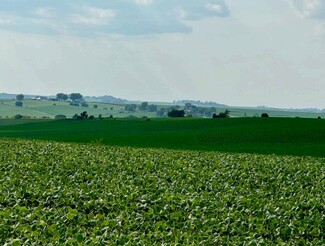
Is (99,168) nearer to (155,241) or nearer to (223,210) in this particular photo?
(223,210)

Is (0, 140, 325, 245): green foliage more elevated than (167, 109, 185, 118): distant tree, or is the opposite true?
(167, 109, 185, 118): distant tree

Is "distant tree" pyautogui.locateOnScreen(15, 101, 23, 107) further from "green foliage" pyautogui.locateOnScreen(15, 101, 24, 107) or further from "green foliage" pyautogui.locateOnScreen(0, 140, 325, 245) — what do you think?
"green foliage" pyautogui.locateOnScreen(0, 140, 325, 245)

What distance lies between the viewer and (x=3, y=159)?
91.0ft

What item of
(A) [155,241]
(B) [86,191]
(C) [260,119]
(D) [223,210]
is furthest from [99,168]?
(C) [260,119]

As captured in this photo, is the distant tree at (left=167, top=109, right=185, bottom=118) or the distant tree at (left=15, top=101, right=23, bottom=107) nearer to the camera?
the distant tree at (left=167, top=109, right=185, bottom=118)

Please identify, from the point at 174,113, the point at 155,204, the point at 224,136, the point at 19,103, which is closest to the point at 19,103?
the point at 19,103

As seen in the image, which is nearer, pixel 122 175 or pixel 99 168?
pixel 122 175

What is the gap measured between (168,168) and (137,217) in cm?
1197

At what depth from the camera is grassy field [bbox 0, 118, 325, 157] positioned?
60.1 metres

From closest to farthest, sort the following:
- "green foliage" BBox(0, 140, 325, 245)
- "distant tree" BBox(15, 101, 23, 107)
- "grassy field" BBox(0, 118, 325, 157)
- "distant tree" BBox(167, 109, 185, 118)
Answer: "green foliage" BBox(0, 140, 325, 245)
"grassy field" BBox(0, 118, 325, 157)
"distant tree" BBox(167, 109, 185, 118)
"distant tree" BBox(15, 101, 23, 107)

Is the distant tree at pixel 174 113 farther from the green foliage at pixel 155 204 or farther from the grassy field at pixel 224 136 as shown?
the green foliage at pixel 155 204

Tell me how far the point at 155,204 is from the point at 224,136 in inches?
2165

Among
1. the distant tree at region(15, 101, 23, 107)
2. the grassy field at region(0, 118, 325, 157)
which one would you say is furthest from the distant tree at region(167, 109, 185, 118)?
the distant tree at region(15, 101, 23, 107)

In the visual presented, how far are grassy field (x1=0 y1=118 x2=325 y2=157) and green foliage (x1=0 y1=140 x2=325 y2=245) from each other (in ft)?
100
